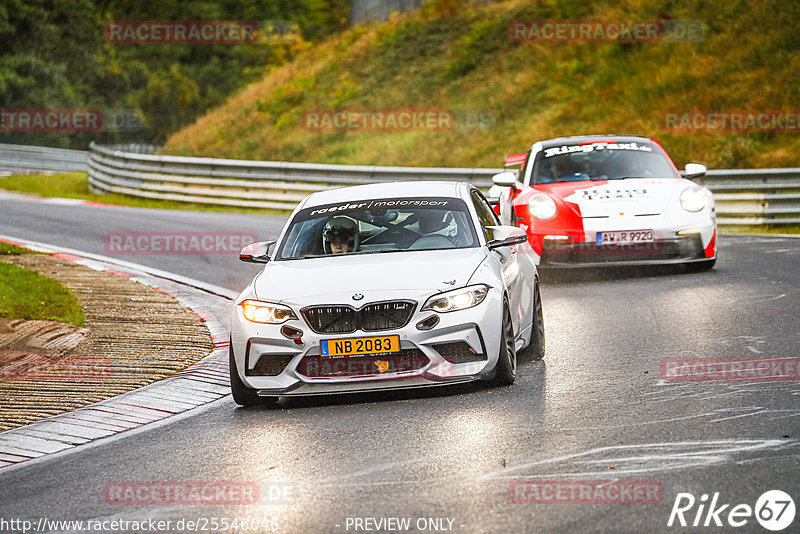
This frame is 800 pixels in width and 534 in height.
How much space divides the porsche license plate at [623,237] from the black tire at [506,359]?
5.18 m

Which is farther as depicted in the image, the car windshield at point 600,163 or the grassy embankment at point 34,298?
the car windshield at point 600,163

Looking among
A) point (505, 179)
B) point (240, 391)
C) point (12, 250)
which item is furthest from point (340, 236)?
point (12, 250)

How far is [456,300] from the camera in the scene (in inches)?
303

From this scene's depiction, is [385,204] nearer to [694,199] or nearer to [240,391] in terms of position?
[240,391]

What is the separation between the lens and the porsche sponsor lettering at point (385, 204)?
8.96m

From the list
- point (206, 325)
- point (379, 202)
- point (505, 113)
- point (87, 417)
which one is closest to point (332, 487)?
point (87, 417)

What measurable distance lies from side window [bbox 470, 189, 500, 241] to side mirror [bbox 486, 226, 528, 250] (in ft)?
0.21

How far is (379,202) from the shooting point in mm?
9047

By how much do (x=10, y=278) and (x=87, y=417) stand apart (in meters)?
5.36

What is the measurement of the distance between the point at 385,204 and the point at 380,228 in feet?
0.67

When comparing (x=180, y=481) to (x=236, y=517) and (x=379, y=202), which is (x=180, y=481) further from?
(x=379, y=202)

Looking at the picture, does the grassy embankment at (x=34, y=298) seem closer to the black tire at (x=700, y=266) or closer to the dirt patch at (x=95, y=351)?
the dirt patch at (x=95, y=351)

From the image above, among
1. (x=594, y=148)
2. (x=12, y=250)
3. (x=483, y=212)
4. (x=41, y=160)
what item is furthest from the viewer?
(x=41, y=160)

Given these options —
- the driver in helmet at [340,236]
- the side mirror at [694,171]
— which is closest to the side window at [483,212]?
the driver in helmet at [340,236]
